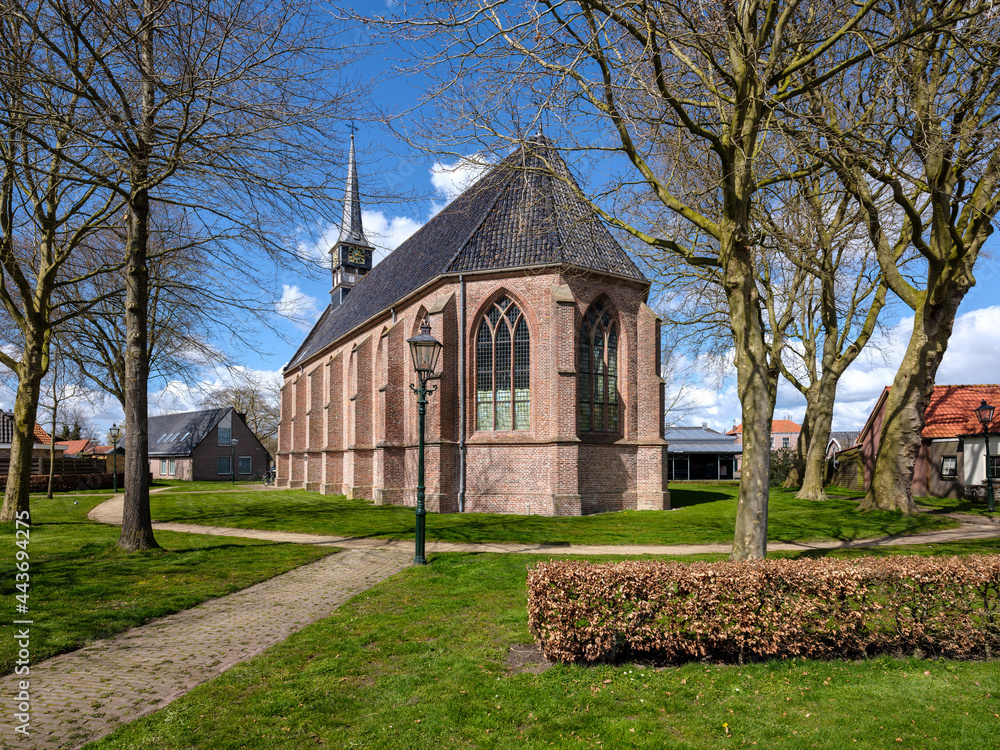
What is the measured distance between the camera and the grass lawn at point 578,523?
45.3ft

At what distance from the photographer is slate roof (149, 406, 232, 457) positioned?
5019 cm

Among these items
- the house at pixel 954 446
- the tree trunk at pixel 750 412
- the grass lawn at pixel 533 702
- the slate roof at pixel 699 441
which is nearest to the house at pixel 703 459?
the slate roof at pixel 699 441

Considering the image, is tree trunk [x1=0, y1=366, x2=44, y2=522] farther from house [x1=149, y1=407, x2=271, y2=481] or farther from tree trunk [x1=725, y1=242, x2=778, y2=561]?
house [x1=149, y1=407, x2=271, y2=481]

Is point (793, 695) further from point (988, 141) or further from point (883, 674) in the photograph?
point (988, 141)

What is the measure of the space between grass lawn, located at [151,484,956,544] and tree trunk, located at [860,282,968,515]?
862 millimetres

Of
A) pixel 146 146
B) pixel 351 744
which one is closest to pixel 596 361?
pixel 146 146

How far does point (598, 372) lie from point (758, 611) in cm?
1456

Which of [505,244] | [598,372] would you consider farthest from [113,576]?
[505,244]

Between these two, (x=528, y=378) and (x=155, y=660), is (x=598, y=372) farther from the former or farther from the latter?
(x=155, y=660)

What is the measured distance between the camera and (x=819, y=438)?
24.8 metres

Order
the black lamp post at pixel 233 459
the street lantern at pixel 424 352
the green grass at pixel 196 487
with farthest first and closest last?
the black lamp post at pixel 233 459
the green grass at pixel 196 487
the street lantern at pixel 424 352

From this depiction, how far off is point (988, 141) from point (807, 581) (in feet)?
30.2

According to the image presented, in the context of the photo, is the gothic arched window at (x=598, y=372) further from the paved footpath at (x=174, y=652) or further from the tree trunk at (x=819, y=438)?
the tree trunk at (x=819, y=438)

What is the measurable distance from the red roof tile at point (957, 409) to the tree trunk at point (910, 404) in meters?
11.5
